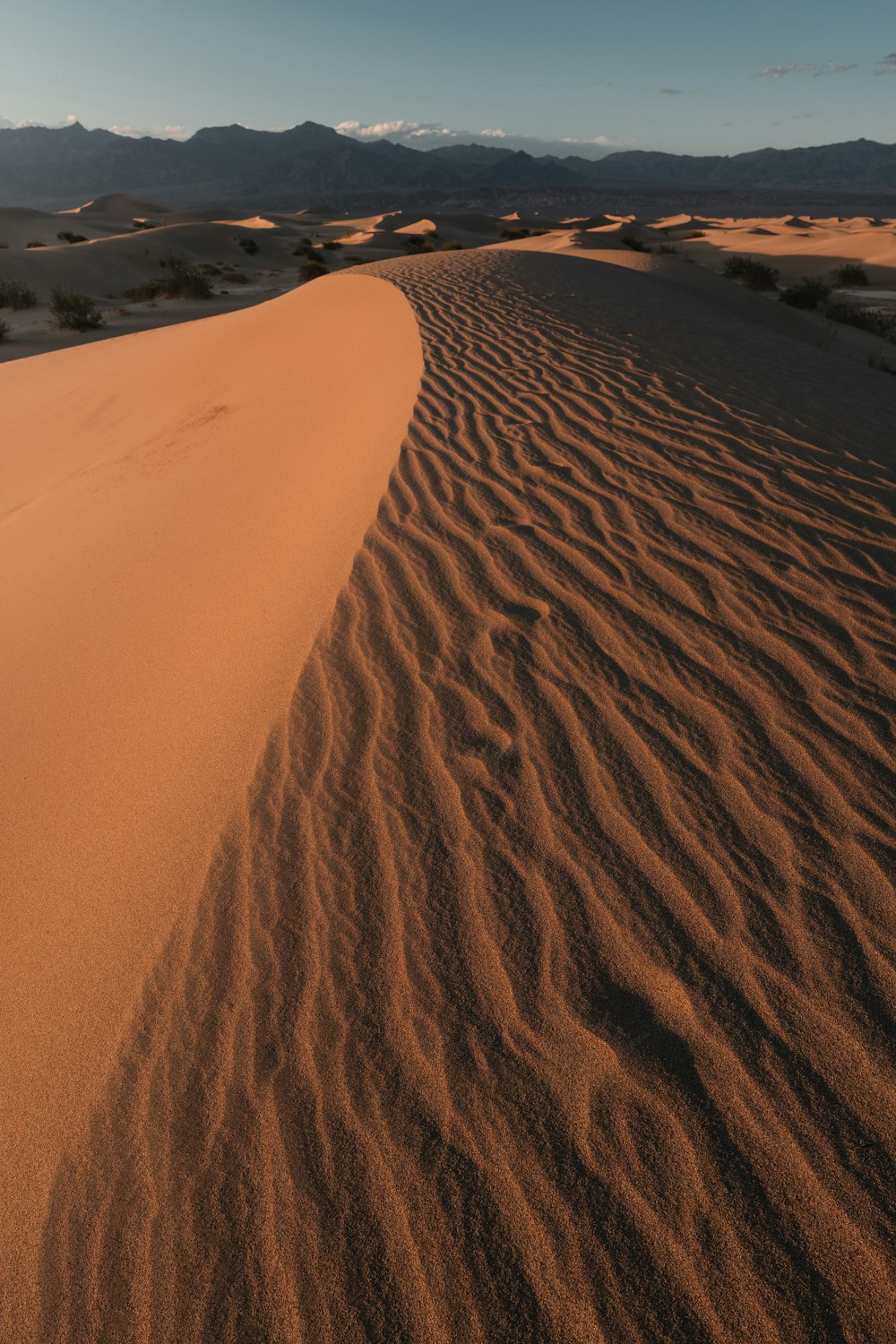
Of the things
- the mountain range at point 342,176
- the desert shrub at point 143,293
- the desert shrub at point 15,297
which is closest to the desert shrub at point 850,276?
the desert shrub at point 143,293

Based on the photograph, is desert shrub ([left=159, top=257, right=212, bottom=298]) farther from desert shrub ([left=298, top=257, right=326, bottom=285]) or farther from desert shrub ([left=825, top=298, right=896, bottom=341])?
desert shrub ([left=825, top=298, right=896, bottom=341])

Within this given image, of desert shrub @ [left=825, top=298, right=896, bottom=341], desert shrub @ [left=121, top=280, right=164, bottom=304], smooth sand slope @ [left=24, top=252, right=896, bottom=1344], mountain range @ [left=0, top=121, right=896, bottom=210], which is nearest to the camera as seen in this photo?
smooth sand slope @ [left=24, top=252, right=896, bottom=1344]

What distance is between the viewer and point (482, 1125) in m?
1.61

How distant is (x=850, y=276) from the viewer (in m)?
18.6

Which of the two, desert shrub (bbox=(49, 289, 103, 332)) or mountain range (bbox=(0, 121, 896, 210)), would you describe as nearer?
desert shrub (bbox=(49, 289, 103, 332))

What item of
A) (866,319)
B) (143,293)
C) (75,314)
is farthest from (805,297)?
(143,293)

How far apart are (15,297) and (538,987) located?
21.4 m

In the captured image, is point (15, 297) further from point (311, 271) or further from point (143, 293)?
point (311, 271)

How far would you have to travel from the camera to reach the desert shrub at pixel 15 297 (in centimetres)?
1744

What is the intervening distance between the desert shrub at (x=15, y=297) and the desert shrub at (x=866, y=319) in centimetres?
1810

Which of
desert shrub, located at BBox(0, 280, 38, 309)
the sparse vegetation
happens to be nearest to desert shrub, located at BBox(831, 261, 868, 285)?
the sparse vegetation

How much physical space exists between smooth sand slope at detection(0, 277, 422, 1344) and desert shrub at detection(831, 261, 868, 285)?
16.6 m

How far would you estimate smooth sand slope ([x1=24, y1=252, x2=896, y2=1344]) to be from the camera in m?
1.43

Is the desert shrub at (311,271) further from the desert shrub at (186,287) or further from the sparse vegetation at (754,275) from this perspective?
the sparse vegetation at (754,275)
